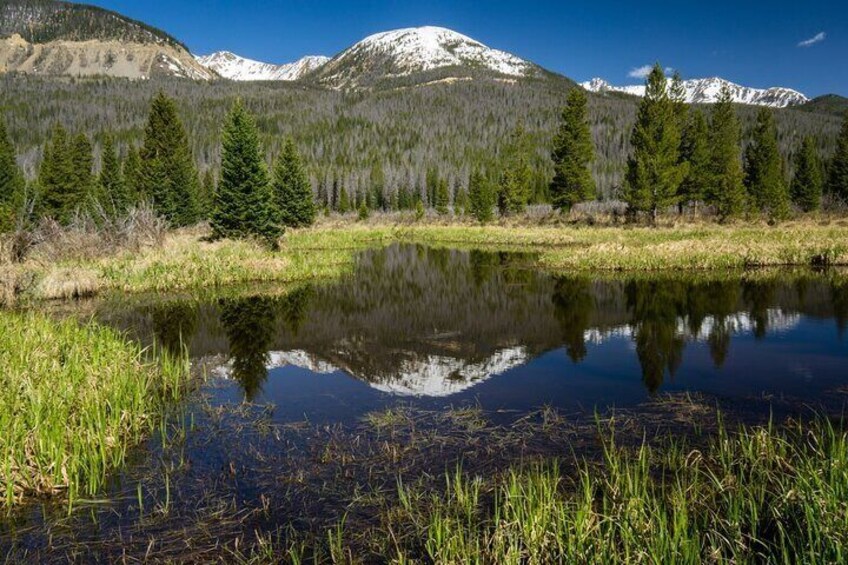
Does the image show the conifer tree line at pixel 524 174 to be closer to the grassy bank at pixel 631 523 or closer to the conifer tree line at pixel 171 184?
the conifer tree line at pixel 171 184

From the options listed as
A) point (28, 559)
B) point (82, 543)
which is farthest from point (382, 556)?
point (28, 559)

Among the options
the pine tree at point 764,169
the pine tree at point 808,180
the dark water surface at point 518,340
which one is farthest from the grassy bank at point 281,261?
the pine tree at point 808,180

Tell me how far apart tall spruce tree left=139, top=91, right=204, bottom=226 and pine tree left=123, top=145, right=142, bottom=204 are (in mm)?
965

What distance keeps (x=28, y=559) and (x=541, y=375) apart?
852 cm

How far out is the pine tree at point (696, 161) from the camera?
156ft

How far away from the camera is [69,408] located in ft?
23.4

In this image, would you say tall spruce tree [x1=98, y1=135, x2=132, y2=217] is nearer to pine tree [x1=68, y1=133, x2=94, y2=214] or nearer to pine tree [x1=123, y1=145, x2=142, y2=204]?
pine tree [x1=123, y1=145, x2=142, y2=204]

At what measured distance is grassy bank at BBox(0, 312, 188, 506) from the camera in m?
5.98

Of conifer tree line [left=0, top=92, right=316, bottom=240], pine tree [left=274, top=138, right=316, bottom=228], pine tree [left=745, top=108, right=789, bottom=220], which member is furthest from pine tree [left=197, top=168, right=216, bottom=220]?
pine tree [left=745, top=108, right=789, bottom=220]

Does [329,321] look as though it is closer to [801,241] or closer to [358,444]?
[358,444]

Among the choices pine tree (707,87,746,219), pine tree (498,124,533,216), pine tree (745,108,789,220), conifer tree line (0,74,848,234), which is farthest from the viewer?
pine tree (498,124,533,216)

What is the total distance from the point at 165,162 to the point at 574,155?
37.4 metres

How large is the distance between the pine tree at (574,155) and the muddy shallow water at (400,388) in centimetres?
2992

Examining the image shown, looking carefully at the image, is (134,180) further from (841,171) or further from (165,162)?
(841,171)
